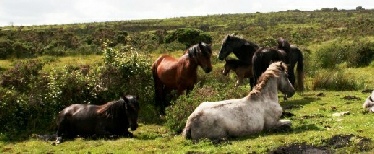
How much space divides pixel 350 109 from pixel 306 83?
323 inches

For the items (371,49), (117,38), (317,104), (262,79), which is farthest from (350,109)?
(117,38)

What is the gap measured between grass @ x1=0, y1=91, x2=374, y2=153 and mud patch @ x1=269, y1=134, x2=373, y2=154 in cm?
14

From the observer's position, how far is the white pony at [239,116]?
11625 millimetres

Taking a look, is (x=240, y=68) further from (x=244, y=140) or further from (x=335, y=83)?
(x=244, y=140)

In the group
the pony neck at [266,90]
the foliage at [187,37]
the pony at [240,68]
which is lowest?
the foliage at [187,37]

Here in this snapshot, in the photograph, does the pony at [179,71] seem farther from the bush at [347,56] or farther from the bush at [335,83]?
the bush at [347,56]

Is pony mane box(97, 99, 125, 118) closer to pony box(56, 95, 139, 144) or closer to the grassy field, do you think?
pony box(56, 95, 139, 144)

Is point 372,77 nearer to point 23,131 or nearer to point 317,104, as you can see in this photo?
point 317,104

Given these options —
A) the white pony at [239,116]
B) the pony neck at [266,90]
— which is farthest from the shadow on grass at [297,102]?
the white pony at [239,116]

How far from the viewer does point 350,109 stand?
15125 mm

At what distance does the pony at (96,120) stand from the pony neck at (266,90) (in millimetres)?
3098

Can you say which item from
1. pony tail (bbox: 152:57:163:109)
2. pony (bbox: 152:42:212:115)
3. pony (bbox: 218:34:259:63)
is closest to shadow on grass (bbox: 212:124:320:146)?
pony (bbox: 152:42:212:115)

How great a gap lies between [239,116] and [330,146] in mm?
2382

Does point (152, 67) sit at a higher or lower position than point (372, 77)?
higher
